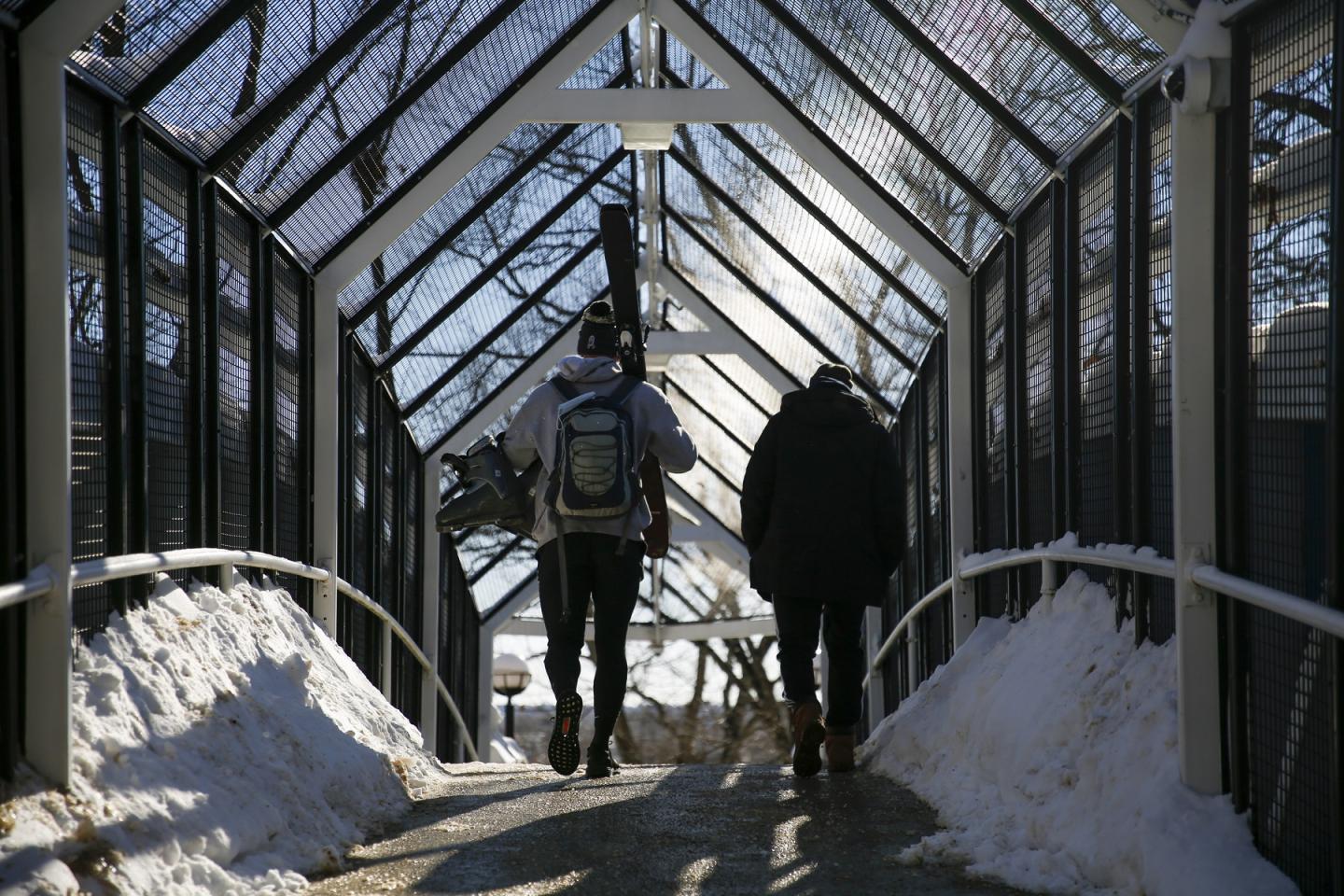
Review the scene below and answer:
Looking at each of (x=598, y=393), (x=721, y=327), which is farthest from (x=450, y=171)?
(x=721, y=327)

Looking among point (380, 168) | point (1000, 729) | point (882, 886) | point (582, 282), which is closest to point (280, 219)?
point (380, 168)

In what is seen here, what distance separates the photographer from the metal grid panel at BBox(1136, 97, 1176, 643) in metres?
4.16

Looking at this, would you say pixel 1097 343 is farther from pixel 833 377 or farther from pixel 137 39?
pixel 137 39

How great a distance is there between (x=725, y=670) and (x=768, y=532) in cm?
2022

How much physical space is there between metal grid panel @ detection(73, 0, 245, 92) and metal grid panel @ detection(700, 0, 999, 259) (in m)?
3.43

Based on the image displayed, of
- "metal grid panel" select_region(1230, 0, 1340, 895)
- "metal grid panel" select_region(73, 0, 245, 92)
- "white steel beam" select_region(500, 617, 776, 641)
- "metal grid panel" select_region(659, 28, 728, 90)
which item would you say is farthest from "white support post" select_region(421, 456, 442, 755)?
"metal grid panel" select_region(1230, 0, 1340, 895)

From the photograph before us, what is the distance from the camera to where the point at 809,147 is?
7.81 meters

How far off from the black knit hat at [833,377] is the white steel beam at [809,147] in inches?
71.0

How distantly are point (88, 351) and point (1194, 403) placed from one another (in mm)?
2909

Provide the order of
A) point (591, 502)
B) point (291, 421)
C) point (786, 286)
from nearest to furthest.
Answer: point (591, 502) → point (291, 421) → point (786, 286)

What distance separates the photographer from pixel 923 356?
29.6ft

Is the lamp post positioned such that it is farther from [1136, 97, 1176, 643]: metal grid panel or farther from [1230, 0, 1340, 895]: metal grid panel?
[1230, 0, 1340, 895]: metal grid panel

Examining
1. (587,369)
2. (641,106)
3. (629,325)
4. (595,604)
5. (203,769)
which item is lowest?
(203,769)

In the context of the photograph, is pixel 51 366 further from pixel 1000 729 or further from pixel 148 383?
pixel 1000 729
